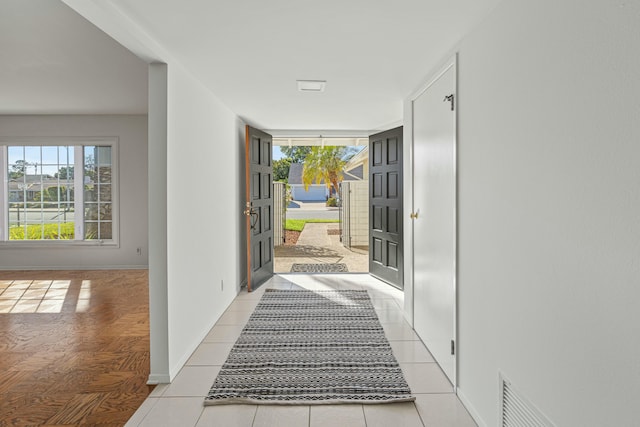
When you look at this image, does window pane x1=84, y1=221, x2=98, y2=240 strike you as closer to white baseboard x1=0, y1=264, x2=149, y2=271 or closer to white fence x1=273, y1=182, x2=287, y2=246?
white baseboard x1=0, y1=264, x2=149, y2=271

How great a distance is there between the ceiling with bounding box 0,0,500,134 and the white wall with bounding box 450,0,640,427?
530 mm

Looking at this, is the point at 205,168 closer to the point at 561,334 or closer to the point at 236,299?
the point at 236,299

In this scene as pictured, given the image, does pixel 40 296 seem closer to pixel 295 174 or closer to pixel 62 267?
pixel 62 267

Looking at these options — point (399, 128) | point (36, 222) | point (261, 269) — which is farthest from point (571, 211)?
point (36, 222)

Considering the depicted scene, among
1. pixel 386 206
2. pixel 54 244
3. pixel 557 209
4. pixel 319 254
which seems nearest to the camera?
pixel 557 209

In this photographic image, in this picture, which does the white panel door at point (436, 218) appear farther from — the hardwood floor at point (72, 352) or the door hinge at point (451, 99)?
the hardwood floor at point (72, 352)

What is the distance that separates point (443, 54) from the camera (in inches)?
109

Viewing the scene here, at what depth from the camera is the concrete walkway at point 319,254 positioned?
23.9ft

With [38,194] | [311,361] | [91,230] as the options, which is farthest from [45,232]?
[311,361]

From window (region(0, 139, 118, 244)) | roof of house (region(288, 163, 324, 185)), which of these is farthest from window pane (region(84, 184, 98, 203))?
roof of house (region(288, 163, 324, 185))

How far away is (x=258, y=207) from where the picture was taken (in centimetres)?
542

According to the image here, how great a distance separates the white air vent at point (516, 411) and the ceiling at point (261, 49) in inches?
73.4

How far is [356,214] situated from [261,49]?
7.19 metres

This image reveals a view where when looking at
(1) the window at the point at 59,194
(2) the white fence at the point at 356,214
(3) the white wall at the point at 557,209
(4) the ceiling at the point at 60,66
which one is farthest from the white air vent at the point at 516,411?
(2) the white fence at the point at 356,214
